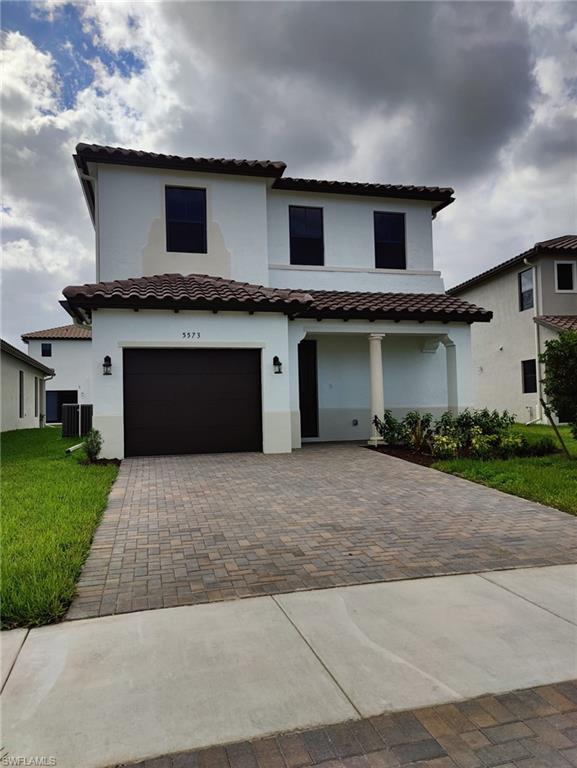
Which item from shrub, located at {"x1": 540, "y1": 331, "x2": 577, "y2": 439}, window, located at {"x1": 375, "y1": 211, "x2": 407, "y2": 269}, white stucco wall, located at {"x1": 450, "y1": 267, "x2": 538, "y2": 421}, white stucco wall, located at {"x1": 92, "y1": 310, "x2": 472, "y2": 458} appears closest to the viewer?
shrub, located at {"x1": 540, "y1": 331, "x2": 577, "y2": 439}

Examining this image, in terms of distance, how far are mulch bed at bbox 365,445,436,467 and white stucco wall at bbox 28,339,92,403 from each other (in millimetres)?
32630

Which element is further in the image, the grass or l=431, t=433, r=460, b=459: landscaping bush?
l=431, t=433, r=460, b=459: landscaping bush

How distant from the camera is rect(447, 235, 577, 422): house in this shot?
20703 mm

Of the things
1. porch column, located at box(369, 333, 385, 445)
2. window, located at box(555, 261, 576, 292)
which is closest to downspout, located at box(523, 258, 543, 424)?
window, located at box(555, 261, 576, 292)

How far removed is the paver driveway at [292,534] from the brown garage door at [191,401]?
8.21 ft

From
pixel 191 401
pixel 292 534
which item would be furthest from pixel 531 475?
pixel 191 401

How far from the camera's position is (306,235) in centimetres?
1638

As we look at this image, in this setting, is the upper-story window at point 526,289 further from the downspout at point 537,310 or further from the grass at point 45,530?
the grass at point 45,530

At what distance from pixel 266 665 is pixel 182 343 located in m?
9.97

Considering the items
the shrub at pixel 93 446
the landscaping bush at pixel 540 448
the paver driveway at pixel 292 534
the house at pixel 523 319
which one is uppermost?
the house at pixel 523 319

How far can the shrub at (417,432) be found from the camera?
12.8m

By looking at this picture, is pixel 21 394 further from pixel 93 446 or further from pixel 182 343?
pixel 182 343

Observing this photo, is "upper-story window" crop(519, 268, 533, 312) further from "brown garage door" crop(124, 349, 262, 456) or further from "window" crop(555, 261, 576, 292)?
"brown garage door" crop(124, 349, 262, 456)

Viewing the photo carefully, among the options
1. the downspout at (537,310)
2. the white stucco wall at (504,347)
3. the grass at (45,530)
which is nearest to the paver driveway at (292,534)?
the grass at (45,530)
